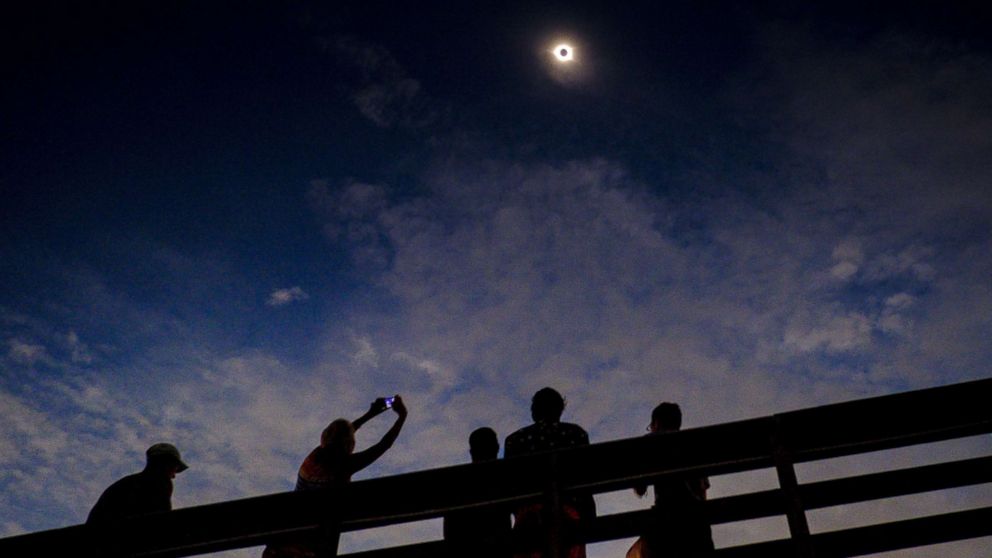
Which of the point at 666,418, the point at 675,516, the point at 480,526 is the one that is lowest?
the point at 675,516

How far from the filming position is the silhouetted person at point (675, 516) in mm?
2741

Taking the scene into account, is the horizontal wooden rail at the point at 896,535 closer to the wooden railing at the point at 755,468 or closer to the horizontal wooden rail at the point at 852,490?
the wooden railing at the point at 755,468

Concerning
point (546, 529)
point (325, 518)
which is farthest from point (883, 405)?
point (325, 518)

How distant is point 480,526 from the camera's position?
12.8ft

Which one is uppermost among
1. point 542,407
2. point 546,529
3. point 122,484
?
point 542,407

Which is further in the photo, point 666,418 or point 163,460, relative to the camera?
point 163,460

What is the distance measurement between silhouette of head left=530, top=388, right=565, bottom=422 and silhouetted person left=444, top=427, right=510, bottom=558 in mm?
361

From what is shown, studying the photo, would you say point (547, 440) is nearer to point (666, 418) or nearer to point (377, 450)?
point (666, 418)

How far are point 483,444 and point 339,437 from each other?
116 cm

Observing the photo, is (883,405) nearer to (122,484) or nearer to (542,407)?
(542,407)

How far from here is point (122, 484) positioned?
4.68m

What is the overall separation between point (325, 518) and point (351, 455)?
5.69 ft

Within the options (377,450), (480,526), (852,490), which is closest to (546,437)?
(480,526)

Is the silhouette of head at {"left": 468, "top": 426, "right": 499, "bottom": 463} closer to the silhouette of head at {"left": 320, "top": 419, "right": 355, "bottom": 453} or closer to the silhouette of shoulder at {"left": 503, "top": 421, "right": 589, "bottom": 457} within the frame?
the silhouette of shoulder at {"left": 503, "top": 421, "right": 589, "bottom": 457}
